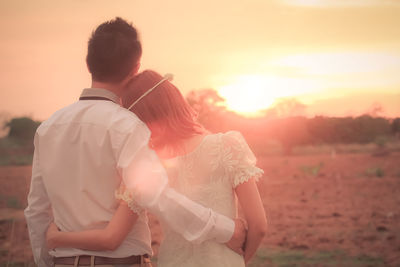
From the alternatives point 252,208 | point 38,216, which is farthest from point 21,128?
point 252,208

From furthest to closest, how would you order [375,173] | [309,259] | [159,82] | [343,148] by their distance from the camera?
[343,148] < [375,173] < [309,259] < [159,82]

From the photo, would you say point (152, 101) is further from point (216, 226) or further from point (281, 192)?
point (281, 192)

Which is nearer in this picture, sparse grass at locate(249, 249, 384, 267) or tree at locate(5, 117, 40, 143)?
sparse grass at locate(249, 249, 384, 267)

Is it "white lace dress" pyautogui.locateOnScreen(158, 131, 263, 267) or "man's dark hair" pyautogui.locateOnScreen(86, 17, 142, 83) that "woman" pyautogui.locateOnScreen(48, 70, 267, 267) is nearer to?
"white lace dress" pyautogui.locateOnScreen(158, 131, 263, 267)

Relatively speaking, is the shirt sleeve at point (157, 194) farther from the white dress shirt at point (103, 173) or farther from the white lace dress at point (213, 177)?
the white lace dress at point (213, 177)

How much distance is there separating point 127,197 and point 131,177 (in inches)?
3.4

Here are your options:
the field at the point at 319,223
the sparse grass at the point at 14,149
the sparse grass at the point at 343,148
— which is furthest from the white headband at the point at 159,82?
the sparse grass at the point at 14,149

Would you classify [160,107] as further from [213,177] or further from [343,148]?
[343,148]

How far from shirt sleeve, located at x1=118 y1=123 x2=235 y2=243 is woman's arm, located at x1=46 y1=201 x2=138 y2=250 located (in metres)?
0.09

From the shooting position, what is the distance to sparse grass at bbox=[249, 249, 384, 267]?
651cm

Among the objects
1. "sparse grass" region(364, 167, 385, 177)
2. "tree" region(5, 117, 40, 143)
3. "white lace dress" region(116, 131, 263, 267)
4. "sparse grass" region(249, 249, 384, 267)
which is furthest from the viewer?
"tree" region(5, 117, 40, 143)

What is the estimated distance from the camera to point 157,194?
1.67m

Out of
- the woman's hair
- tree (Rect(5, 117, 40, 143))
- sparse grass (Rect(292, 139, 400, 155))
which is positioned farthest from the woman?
tree (Rect(5, 117, 40, 143))

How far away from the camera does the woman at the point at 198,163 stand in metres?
1.89
